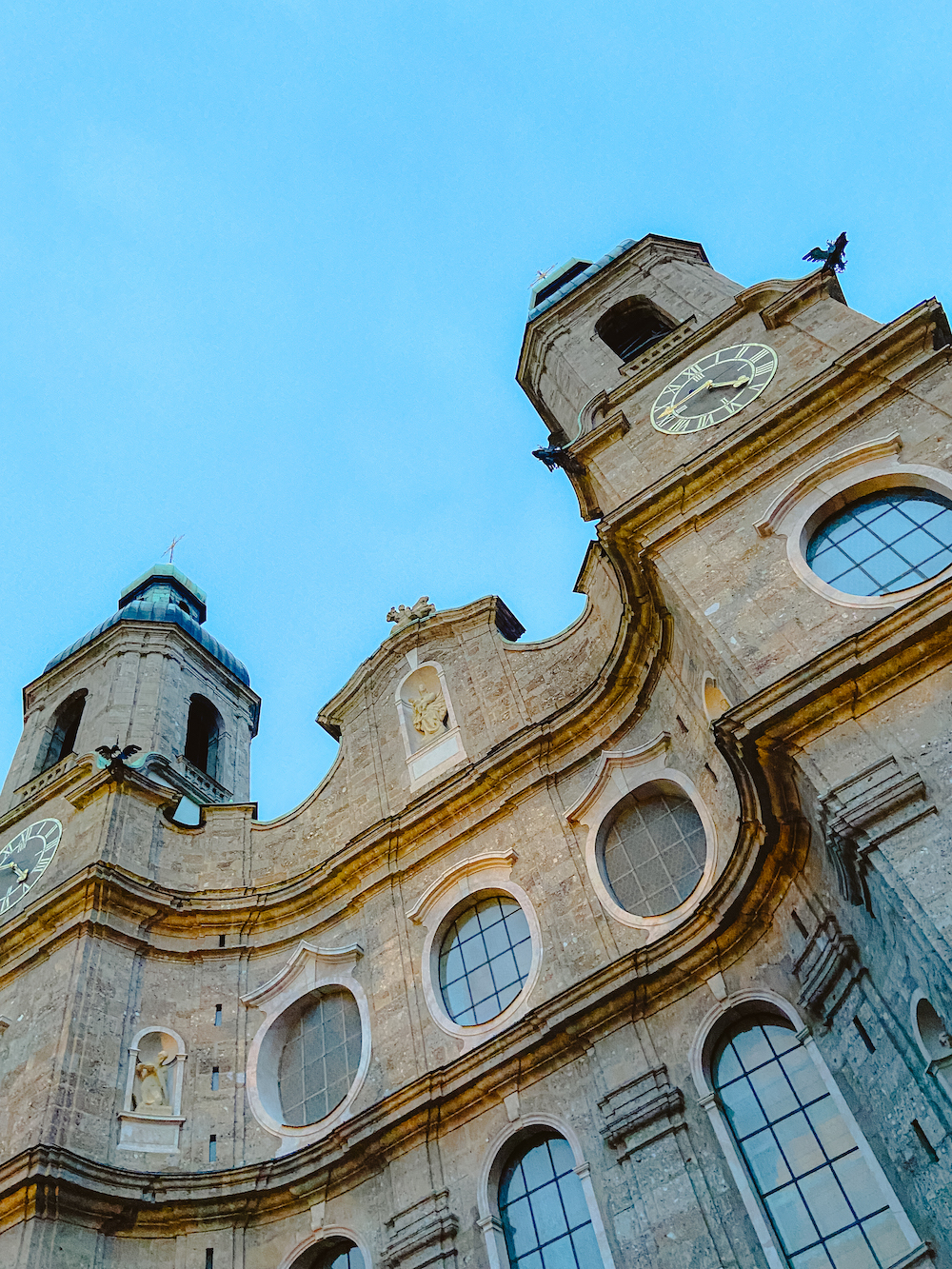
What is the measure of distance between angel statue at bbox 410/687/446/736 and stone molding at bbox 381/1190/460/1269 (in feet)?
22.6

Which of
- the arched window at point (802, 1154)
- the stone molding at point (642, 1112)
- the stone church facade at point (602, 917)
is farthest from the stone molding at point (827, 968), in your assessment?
the stone molding at point (642, 1112)

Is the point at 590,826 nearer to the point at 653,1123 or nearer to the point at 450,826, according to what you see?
the point at 450,826

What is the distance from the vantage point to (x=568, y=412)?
66.1 ft

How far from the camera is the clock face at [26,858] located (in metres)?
17.3

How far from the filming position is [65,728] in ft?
75.3

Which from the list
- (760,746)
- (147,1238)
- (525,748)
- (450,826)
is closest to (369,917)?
(450,826)

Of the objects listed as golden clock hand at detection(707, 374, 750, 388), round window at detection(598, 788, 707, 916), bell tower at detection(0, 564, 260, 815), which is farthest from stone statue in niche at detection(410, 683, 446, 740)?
golden clock hand at detection(707, 374, 750, 388)

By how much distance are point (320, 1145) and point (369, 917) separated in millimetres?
3045

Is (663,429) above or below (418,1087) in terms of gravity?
above

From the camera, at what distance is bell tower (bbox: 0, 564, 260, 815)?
20.8 meters

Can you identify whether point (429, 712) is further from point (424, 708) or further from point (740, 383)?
point (740, 383)

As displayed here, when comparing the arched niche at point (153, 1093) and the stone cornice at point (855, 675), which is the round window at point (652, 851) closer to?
the stone cornice at point (855, 675)

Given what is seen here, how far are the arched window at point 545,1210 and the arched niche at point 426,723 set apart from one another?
5.79 m

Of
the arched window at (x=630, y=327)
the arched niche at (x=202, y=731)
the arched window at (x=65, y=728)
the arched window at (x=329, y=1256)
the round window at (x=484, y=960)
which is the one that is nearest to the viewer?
the arched window at (x=329, y=1256)
